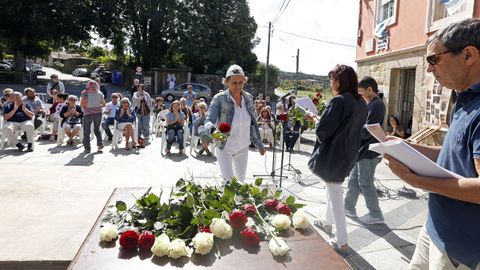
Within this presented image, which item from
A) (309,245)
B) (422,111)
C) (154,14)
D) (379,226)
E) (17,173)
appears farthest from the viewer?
(154,14)

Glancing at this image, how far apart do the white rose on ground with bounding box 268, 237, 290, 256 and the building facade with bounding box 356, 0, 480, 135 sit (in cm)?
683

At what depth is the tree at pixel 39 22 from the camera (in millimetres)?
26812

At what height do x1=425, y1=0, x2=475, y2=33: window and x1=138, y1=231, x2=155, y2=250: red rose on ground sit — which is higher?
x1=425, y1=0, x2=475, y2=33: window

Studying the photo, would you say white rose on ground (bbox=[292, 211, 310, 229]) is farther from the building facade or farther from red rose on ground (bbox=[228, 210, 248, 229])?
the building facade

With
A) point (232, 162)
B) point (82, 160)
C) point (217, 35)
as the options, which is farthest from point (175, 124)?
point (217, 35)

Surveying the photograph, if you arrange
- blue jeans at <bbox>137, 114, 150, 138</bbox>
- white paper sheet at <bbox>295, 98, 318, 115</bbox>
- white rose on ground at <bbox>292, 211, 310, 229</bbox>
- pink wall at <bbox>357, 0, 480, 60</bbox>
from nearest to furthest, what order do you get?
white rose on ground at <bbox>292, 211, 310, 229</bbox> < white paper sheet at <bbox>295, 98, 318, 115</bbox> < pink wall at <bbox>357, 0, 480, 60</bbox> < blue jeans at <bbox>137, 114, 150, 138</bbox>

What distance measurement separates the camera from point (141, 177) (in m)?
6.44

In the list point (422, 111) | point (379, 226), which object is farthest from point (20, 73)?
point (379, 226)

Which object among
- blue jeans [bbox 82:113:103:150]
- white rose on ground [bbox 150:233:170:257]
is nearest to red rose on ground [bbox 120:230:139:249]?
white rose on ground [bbox 150:233:170:257]

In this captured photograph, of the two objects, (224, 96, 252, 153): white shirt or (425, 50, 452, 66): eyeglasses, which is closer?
(425, 50, 452, 66): eyeglasses

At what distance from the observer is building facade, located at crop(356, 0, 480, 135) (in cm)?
848

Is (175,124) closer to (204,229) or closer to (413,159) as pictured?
(204,229)

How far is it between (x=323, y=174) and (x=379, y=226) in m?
1.37

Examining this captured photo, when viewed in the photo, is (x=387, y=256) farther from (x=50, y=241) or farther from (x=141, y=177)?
(x=141, y=177)
